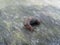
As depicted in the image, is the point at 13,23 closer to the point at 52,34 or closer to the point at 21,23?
the point at 21,23

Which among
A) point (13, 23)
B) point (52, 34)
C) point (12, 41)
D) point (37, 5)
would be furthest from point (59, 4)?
point (12, 41)

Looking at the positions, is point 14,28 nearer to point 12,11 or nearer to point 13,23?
point 13,23

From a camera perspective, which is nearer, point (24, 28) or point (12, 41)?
point (12, 41)

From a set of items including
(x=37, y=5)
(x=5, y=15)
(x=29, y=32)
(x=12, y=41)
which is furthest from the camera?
(x=37, y=5)

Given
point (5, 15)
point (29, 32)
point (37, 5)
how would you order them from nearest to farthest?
point (29, 32) → point (5, 15) → point (37, 5)

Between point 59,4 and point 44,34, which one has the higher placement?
point 59,4

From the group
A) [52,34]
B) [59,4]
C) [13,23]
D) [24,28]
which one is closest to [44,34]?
[52,34]
